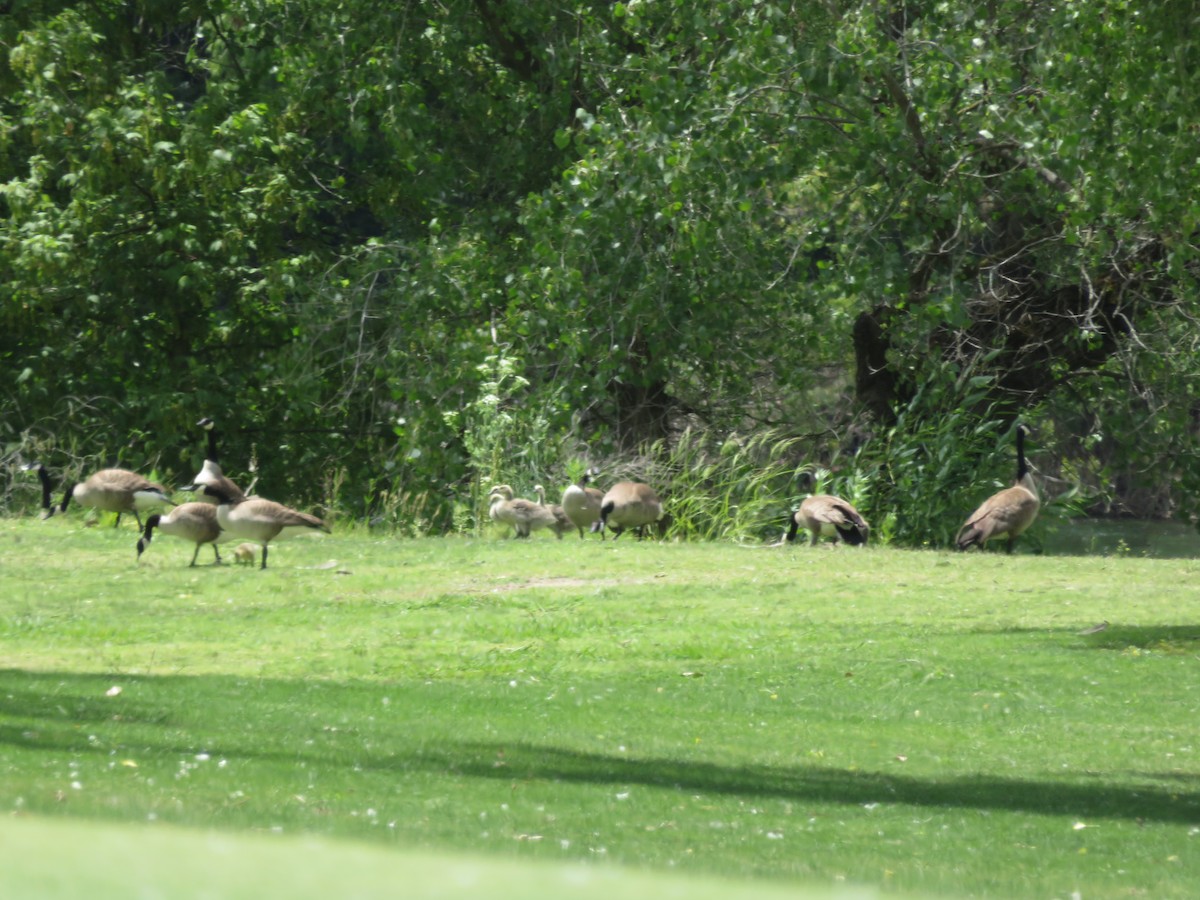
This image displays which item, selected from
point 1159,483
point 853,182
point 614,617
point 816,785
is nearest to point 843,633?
point 614,617

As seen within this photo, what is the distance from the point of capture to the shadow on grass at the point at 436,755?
947 cm

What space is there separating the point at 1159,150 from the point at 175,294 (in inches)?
825

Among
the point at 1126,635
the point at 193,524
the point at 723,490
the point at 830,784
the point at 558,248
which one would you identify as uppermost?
the point at 558,248

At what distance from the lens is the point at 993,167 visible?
2573 centimetres

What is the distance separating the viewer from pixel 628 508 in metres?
23.4

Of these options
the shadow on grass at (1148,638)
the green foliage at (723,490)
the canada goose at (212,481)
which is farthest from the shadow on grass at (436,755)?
the green foliage at (723,490)

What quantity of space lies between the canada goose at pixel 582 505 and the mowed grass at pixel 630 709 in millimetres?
1896

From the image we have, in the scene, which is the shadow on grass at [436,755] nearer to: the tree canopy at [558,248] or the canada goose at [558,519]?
the tree canopy at [558,248]

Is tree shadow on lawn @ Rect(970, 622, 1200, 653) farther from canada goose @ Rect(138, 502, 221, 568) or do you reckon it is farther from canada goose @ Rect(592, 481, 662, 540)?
canada goose @ Rect(138, 502, 221, 568)

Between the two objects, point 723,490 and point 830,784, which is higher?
point 723,490

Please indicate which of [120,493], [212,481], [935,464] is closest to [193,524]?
[212,481]

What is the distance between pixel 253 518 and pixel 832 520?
25.3 feet

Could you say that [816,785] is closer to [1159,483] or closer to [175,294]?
[1159,483]

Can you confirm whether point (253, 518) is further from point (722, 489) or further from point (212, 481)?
point (722, 489)
